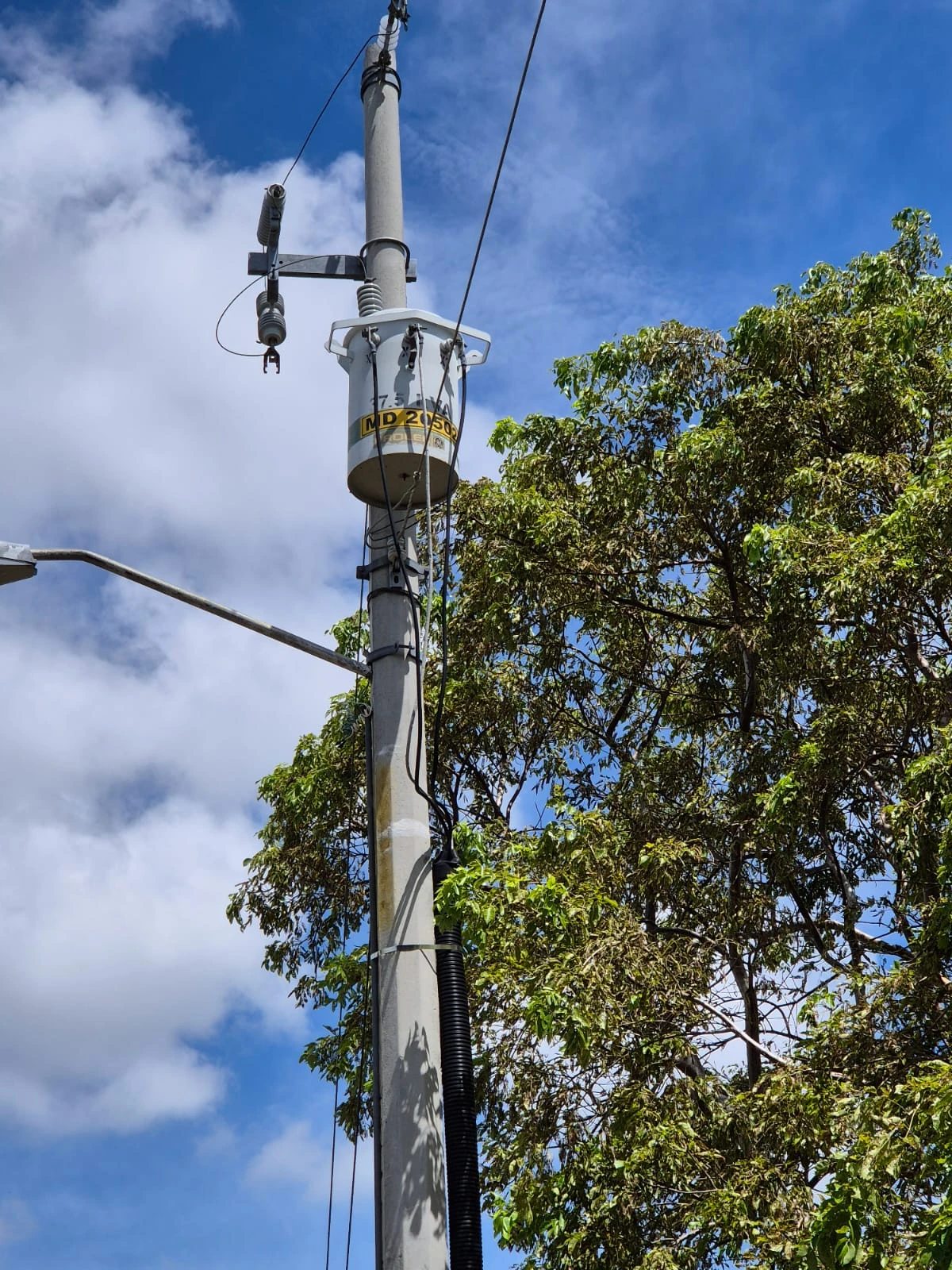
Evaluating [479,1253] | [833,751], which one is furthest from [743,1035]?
[479,1253]

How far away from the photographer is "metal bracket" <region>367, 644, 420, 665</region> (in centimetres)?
559

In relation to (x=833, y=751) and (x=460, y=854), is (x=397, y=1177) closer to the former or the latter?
(x=460, y=854)

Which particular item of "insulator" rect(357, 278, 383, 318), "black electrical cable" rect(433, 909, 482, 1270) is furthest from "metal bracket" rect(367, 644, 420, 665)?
"insulator" rect(357, 278, 383, 318)

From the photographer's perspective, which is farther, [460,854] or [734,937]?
[734,937]

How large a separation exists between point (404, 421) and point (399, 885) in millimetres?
1817

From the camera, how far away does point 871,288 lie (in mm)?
12961

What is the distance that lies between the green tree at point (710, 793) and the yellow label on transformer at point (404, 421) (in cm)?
242

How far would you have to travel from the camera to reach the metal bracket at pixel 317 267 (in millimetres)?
6453

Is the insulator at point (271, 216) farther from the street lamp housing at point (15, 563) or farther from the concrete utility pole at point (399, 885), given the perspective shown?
the street lamp housing at point (15, 563)

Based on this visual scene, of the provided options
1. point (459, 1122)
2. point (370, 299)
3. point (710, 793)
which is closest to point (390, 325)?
point (370, 299)

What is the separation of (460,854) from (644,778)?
4.66 meters

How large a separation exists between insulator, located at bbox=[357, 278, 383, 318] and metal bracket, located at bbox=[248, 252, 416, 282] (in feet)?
0.32

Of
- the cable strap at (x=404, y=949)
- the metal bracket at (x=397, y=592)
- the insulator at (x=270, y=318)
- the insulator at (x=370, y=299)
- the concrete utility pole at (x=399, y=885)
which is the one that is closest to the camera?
the concrete utility pole at (x=399, y=885)

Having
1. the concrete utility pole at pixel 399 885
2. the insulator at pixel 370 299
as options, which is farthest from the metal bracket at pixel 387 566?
the insulator at pixel 370 299
